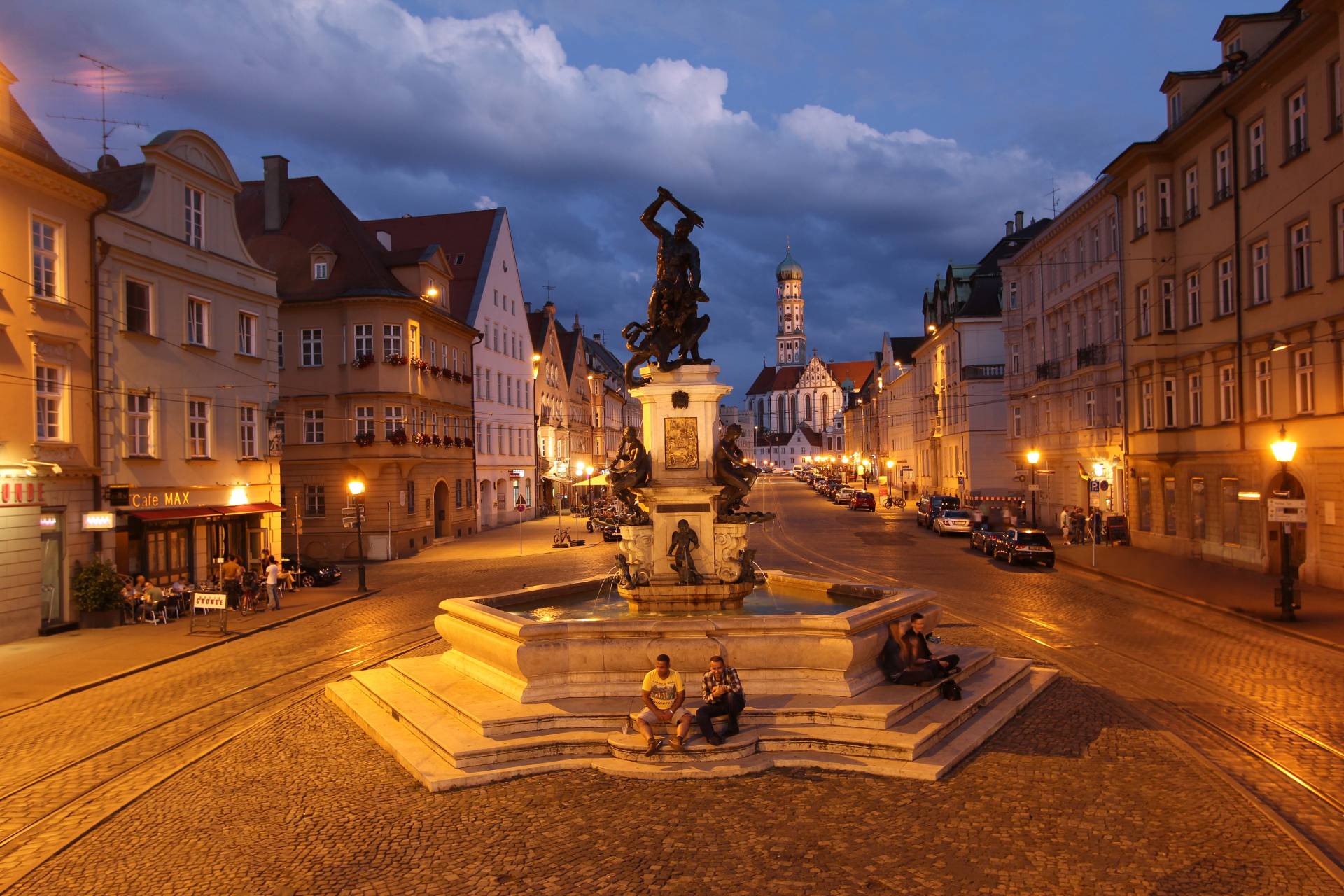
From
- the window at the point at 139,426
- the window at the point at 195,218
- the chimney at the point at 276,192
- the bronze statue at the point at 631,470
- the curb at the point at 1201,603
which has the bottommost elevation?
the curb at the point at 1201,603

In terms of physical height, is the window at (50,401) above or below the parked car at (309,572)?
above

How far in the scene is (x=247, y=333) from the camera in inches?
1149

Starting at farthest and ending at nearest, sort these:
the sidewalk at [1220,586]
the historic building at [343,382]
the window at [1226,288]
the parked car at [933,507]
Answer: the parked car at [933,507] < the historic building at [343,382] < the window at [1226,288] < the sidewalk at [1220,586]

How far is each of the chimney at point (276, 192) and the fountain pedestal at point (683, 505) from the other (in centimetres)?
3278

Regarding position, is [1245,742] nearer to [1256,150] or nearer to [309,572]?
[1256,150]

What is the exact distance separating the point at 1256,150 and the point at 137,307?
29859 mm

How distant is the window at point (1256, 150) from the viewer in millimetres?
25453

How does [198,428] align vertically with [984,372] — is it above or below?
below

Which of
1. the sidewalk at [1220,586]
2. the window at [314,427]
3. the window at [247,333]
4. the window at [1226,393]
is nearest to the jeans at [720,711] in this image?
the sidewalk at [1220,586]

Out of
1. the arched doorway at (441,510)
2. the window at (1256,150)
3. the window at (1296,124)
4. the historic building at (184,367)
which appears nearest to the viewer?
the historic building at (184,367)

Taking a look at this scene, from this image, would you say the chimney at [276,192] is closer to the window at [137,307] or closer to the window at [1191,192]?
the window at [137,307]

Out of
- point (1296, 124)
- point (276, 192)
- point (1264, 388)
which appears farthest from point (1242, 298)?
point (276, 192)

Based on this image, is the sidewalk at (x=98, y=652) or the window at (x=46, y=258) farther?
the window at (x=46, y=258)

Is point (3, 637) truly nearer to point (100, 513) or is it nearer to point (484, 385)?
point (100, 513)
